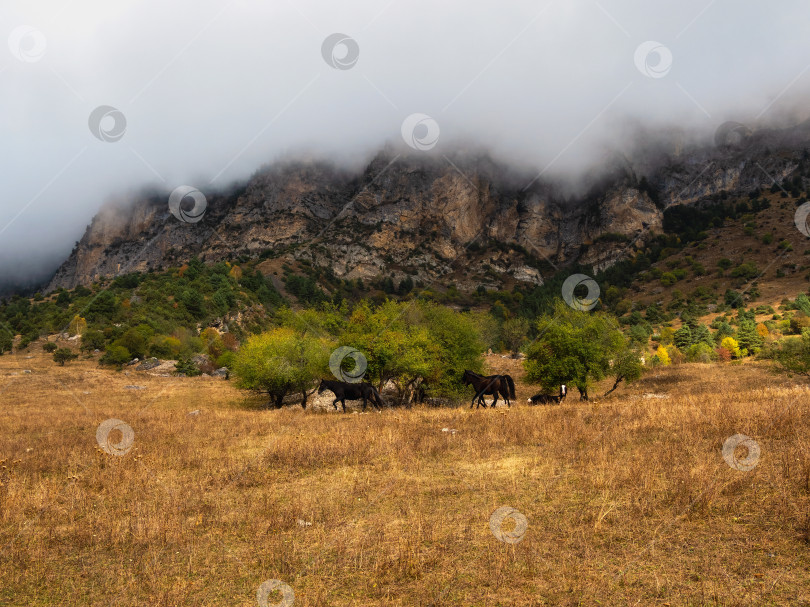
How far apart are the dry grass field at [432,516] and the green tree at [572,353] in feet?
69.0

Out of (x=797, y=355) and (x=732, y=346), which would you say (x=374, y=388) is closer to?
(x=797, y=355)

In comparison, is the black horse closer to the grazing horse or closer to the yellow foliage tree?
the grazing horse

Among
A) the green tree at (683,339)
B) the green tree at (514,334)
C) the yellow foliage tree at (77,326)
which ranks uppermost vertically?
the green tree at (514,334)

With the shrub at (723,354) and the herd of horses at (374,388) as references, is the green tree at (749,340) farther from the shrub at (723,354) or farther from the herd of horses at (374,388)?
the herd of horses at (374,388)

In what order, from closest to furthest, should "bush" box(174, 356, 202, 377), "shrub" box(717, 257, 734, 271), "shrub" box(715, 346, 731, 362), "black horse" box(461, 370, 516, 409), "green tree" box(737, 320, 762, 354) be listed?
"black horse" box(461, 370, 516, 409), "bush" box(174, 356, 202, 377), "green tree" box(737, 320, 762, 354), "shrub" box(715, 346, 731, 362), "shrub" box(717, 257, 734, 271)

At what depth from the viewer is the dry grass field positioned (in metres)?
6.21

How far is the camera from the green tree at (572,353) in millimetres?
37469

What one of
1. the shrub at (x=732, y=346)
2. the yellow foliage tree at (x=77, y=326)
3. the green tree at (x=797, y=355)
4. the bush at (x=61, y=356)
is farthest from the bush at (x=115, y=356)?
the shrub at (x=732, y=346)

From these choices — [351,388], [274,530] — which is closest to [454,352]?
[351,388]

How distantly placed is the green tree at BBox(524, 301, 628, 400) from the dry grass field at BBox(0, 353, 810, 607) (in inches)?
828

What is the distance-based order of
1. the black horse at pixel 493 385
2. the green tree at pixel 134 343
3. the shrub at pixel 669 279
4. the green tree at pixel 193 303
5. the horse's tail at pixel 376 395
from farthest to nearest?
the shrub at pixel 669 279 < the green tree at pixel 193 303 < the green tree at pixel 134 343 < the horse's tail at pixel 376 395 < the black horse at pixel 493 385

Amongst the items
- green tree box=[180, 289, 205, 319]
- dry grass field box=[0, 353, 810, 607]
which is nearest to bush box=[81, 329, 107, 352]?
green tree box=[180, 289, 205, 319]

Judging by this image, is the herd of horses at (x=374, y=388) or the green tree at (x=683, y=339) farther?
the green tree at (x=683, y=339)

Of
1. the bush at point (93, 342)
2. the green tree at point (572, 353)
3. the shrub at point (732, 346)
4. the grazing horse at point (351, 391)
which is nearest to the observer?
the grazing horse at point (351, 391)
